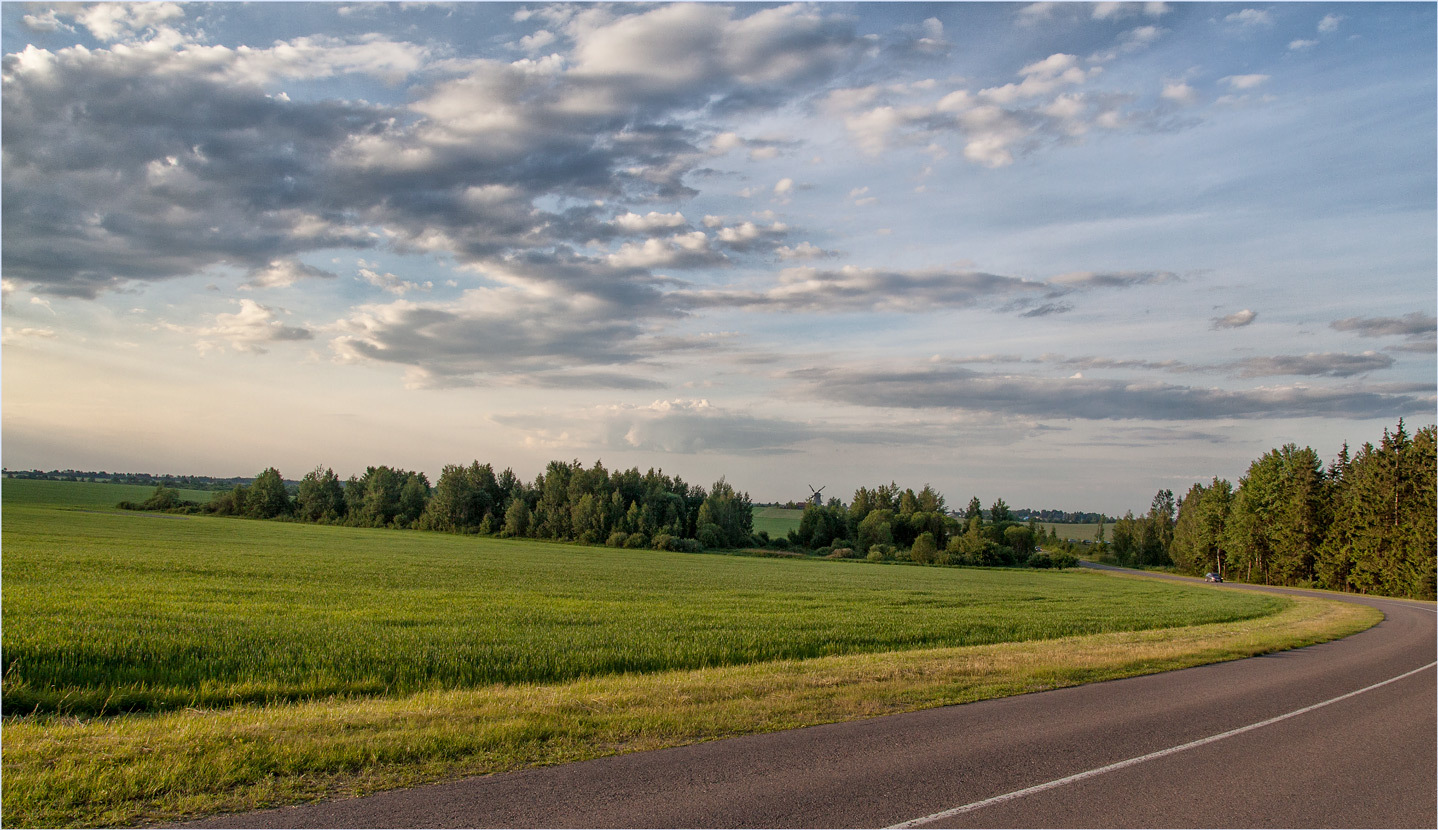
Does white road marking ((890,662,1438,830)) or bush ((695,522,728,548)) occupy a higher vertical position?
white road marking ((890,662,1438,830))

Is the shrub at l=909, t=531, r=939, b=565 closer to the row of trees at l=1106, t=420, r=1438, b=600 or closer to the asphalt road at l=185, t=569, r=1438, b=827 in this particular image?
the row of trees at l=1106, t=420, r=1438, b=600

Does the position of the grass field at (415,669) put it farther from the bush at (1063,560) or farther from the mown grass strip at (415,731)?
the bush at (1063,560)

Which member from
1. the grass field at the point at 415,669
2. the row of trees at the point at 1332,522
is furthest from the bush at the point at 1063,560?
Result: the grass field at the point at 415,669

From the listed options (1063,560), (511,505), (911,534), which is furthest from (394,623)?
(911,534)

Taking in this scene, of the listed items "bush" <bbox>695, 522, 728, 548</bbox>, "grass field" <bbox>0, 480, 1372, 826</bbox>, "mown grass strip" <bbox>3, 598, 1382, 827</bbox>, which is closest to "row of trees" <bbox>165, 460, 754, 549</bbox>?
"bush" <bbox>695, 522, 728, 548</bbox>

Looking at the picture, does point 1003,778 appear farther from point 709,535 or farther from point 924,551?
point 709,535

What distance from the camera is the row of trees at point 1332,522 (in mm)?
62188

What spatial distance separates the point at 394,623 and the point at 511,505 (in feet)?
320

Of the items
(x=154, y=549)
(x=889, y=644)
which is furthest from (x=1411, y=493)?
(x=154, y=549)

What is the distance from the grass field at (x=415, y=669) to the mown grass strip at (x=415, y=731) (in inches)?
1.4

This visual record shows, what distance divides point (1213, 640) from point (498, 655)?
20307 mm

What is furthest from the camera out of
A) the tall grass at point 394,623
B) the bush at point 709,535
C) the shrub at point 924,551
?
the bush at point 709,535

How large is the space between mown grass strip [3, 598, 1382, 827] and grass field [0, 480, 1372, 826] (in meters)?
0.04

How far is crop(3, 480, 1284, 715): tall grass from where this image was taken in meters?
12.9
